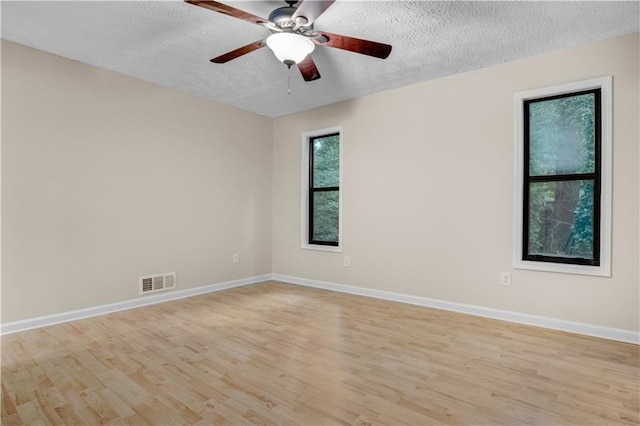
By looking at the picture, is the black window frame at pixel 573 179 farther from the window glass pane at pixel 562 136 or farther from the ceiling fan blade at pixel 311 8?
the ceiling fan blade at pixel 311 8

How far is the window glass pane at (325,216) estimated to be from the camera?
4797mm

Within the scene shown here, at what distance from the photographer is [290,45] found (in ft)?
7.60

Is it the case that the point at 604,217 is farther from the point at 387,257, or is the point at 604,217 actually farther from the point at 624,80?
the point at 387,257

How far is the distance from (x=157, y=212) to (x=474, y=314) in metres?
3.54

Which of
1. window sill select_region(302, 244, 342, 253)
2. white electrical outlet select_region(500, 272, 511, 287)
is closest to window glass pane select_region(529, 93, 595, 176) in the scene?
white electrical outlet select_region(500, 272, 511, 287)

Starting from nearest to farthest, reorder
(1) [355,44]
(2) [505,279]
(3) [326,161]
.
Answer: (1) [355,44] → (2) [505,279] → (3) [326,161]

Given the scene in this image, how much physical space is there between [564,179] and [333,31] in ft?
7.73

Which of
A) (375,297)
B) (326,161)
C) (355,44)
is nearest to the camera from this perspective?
(355,44)

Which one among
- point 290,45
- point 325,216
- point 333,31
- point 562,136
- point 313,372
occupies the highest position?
point 333,31

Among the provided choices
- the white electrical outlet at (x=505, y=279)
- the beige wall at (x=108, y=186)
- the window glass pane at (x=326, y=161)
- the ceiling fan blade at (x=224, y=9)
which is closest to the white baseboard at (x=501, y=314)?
the white electrical outlet at (x=505, y=279)

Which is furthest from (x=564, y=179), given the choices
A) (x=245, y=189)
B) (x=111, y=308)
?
(x=111, y=308)

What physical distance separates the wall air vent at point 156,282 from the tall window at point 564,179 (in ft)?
12.0

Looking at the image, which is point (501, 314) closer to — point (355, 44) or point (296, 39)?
point (355, 44)

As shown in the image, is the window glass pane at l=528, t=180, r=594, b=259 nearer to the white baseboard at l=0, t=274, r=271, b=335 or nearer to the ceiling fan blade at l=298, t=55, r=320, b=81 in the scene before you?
the ceiling fan blade at l=298, t=55, r=320, b=81
